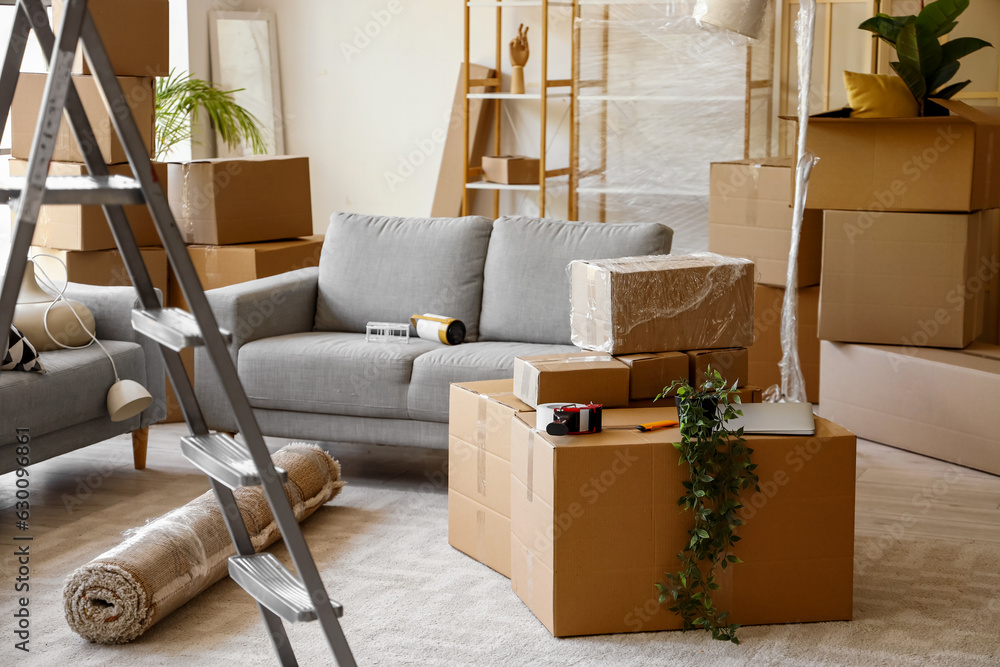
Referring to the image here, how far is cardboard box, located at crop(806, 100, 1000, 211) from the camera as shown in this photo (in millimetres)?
3352

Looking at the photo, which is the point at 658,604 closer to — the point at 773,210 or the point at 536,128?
the point at 773,210

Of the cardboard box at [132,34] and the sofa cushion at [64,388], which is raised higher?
the cardboard box at [132,34]

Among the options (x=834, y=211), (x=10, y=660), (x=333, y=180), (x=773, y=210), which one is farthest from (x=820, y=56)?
(x=10, y=660)

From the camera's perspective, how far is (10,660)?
86.3 inches

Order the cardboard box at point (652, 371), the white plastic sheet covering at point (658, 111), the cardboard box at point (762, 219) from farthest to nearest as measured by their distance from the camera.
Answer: the white plastic sheet covering at point (658, 111), the cardboard box at point (762, 219), the cardboard box at point (652, 371)

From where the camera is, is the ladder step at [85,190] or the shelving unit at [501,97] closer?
the ladder step at [85,190]

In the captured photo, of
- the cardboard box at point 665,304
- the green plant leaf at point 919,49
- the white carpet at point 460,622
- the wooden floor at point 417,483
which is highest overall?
the green plant leaf at point 919,49

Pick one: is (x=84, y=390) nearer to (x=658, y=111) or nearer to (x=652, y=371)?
(x=652, y=371)

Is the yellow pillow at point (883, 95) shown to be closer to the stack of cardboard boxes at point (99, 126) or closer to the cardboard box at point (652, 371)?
→ the cardboard box at point (652, 371)

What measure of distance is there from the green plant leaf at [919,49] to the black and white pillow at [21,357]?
9.00 ft

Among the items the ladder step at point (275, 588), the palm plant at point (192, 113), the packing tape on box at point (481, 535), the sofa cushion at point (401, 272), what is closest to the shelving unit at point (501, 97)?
the palm plant at point (192, 113)

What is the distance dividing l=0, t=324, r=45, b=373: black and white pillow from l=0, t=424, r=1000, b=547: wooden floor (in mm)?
428

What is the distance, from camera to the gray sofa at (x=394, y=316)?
3.24m

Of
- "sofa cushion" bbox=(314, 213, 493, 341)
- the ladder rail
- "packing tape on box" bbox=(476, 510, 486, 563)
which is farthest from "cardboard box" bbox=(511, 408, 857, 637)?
"sofa cushion" bbox=(314, 213, 493, 341)
